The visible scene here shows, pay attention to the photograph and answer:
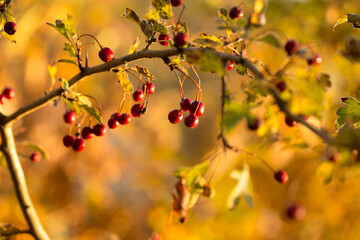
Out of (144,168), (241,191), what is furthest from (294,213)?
(144,168)

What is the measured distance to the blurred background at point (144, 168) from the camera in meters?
2.30

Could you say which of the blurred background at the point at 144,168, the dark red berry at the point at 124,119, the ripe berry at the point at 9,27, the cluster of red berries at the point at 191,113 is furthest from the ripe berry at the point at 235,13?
the blurred background at the point at 144,168

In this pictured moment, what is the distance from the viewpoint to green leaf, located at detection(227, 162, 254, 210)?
35.1 inches

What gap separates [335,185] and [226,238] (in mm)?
1002

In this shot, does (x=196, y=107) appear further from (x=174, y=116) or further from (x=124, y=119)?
(x=124, y=119)

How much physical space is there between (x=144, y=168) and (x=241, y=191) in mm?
2587

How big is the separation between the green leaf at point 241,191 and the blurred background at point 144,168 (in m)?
0.96

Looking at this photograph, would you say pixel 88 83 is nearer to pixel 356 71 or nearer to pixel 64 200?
pixel 64 200

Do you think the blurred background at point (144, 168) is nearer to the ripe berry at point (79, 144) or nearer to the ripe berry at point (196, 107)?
the ripe berry at point (79, 144)

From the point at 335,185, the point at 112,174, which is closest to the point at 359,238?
the point at 335,185

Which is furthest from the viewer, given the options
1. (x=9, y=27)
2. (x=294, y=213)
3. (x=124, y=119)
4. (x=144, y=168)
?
(x=144, y=168)

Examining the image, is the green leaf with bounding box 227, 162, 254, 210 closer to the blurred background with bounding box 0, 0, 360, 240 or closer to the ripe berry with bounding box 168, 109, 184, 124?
the ripe berry with bounding box 168, 109, 184, 124

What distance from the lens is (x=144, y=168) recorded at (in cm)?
345

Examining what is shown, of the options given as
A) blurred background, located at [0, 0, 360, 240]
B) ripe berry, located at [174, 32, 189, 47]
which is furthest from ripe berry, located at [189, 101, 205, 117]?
blurred background, located at [0, 0, 360, 240]
